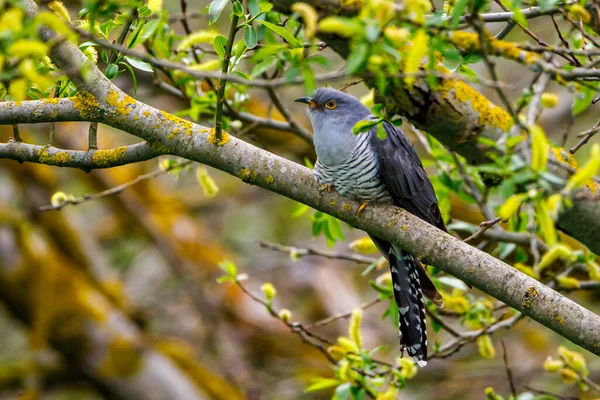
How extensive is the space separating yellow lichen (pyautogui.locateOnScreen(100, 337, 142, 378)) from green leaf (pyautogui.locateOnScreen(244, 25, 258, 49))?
12.6ft

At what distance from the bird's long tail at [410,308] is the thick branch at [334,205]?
0.59 meters

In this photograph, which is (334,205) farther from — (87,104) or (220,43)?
(87,104)

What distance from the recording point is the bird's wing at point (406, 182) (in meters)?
2.94

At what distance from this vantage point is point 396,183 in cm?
295

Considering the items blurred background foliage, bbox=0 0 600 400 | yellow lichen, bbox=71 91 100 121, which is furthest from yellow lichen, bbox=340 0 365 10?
blurred background foliage, bbox=0 0 600 400

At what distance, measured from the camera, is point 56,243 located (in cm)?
586

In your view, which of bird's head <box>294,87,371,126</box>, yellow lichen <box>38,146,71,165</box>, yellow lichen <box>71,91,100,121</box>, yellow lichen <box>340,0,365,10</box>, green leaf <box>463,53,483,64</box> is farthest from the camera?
bird's head <box>294,87,371,126</box>

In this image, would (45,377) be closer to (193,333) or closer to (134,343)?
(134,343)

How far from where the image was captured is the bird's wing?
116 inches

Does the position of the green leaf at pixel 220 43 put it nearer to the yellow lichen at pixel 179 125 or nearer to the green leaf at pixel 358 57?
→ the yellow lichen at pixel 179 125

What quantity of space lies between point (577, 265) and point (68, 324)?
13.0ft

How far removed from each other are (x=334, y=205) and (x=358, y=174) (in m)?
0.38

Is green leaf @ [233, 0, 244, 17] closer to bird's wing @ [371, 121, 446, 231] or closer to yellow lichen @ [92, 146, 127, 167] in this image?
yellow lichen @ [92, 146, 127, 167]

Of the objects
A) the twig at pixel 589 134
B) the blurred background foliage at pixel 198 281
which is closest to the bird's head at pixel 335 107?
the blurred background foliage at pixel 198 281
